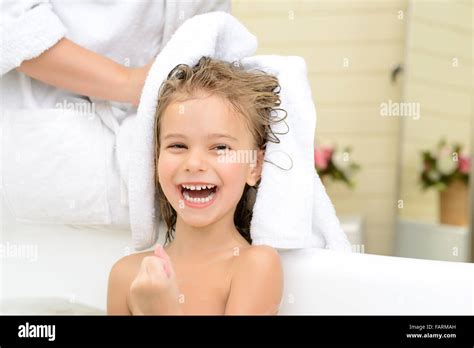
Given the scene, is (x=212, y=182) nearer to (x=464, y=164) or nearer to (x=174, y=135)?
(x=174, y=135)

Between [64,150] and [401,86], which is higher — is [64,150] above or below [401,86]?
below

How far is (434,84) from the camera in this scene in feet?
10.0

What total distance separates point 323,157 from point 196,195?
6.42 feet

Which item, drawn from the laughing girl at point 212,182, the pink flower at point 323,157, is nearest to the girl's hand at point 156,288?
the laughing girl at point 212,182

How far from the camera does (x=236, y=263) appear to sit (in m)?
1.17

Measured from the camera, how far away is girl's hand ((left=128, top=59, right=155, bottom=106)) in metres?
1.34

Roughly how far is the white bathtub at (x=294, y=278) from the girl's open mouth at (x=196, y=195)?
6.6 inches

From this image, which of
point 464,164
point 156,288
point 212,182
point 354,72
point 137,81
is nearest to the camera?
point 156,288

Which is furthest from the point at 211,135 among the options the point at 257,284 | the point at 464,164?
the point at 464,164

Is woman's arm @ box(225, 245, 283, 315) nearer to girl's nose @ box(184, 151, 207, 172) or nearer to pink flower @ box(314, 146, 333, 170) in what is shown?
girl's nose @ box(184, 151, 207, 172)

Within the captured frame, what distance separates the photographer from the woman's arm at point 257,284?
3.62 feet
